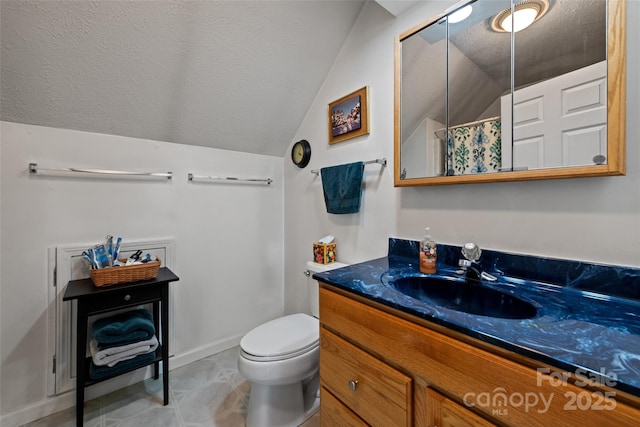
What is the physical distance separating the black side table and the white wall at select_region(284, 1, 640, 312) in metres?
1.01

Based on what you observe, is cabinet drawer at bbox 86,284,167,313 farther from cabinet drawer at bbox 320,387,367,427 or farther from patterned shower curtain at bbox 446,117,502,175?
patterned shower curtain at bbox 446,117,502,175

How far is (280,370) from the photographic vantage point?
3.95 ft

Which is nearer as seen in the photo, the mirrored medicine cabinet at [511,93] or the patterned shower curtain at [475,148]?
the mirrored medicine cabinet at [511,93]

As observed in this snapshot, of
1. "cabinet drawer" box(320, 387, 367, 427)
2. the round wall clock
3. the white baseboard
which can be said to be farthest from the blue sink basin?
the white baseboard

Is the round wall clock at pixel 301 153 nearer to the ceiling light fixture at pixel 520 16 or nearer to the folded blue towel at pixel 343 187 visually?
the folded blue towel at pixel 343 187

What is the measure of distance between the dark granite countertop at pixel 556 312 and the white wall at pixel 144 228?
125 centimetres

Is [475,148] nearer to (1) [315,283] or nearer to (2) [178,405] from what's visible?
(1) [315,283]

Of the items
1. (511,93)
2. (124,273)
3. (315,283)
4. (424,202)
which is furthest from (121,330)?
(511,93)

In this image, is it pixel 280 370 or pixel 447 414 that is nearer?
pixel 447 414

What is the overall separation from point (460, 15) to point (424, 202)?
2.79ft

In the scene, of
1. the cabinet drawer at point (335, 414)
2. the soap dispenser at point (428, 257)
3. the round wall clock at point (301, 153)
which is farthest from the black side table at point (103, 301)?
the soap dispenser at point (428, 257)

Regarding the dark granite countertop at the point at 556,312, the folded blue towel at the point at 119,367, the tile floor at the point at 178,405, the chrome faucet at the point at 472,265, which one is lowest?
the tile floor at the point at 178,405

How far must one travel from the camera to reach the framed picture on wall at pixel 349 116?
5.20 ft

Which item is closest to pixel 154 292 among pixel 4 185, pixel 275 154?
pixel 4 185
